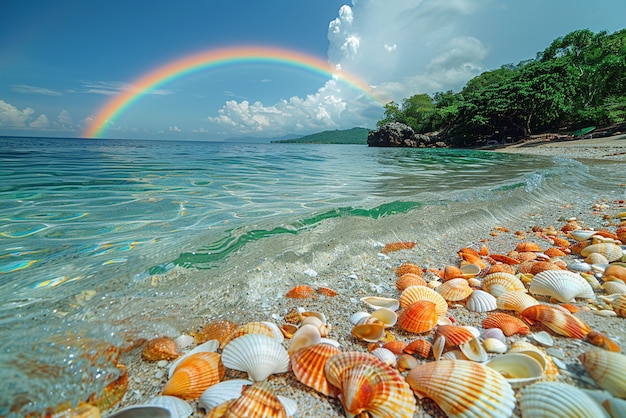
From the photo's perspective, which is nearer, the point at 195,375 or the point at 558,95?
the point at 195,375

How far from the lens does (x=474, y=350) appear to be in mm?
1340

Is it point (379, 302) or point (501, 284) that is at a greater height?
point (501, 284)

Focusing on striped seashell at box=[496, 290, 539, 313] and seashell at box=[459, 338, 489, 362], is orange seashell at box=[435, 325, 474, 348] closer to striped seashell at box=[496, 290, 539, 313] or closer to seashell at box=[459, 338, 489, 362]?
seashell at box=[459, 338, 489, 362]

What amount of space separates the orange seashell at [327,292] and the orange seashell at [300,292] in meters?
0.06

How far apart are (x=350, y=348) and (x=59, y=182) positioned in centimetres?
852

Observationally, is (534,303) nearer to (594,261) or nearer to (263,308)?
(594,261)

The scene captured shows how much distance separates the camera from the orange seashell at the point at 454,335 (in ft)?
4.65

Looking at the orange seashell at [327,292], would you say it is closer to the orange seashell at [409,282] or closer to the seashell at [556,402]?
the orange seashell at [409,282]

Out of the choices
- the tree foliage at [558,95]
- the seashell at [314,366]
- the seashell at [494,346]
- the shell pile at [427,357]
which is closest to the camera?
the shell pile at [427,357]

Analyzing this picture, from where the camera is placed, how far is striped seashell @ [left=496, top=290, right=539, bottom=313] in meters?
1.72

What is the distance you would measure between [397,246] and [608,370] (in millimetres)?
2206

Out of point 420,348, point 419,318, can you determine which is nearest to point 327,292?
point 419,318

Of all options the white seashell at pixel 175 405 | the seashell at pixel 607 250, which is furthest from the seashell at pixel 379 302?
the seashell at pixel 607 250

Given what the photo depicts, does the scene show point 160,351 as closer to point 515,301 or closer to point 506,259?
point 515,301
